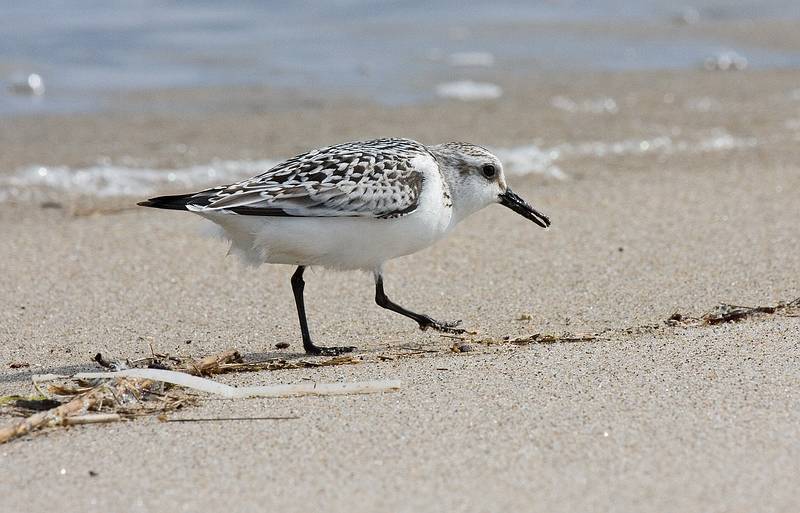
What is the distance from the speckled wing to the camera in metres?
4.97

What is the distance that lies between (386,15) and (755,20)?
5225 mm

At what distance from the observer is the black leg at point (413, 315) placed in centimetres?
544

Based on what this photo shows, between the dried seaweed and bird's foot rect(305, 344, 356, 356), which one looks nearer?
bird's foot rect(305, 344, 356, 356)

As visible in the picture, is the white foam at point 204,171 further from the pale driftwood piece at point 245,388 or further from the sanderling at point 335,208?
the pale driftwood piece at point 245,388

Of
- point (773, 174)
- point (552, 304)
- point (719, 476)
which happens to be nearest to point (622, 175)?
point (773, 174)

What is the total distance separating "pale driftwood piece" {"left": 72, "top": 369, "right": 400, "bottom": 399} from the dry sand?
0.05 m

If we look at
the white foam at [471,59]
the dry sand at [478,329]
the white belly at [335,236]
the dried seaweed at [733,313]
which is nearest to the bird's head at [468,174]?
the white belly at [335,236]

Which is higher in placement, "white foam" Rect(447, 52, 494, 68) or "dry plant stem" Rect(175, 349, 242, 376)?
"white foam" Rect(447, 52, 494, 68)

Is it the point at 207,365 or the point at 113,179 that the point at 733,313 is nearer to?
the point at 207,365

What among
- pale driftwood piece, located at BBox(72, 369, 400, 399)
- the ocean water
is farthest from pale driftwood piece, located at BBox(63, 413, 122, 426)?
the ocean water

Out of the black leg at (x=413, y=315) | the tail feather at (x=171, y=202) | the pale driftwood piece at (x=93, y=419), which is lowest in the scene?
the pale driftwood piece at (x=93, y=419)

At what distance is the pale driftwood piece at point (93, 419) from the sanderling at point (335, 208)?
3.52ft

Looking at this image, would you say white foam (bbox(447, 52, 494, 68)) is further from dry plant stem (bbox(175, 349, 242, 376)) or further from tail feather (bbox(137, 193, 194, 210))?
dry plant stem (bbox(175, 349, 242, 376))

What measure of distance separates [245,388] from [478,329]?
4.95ft
